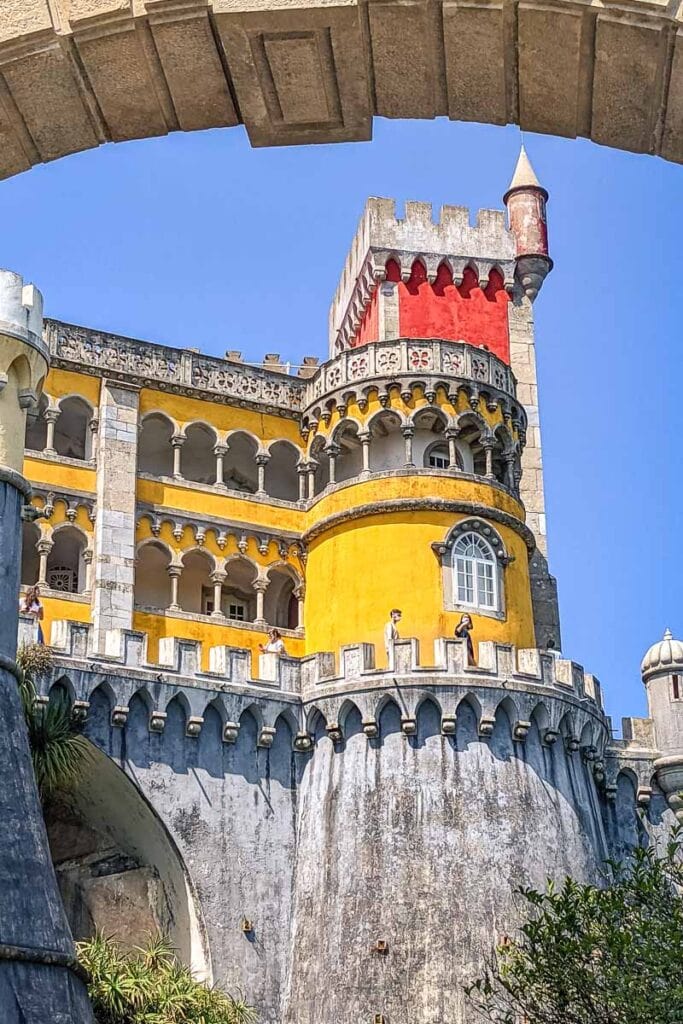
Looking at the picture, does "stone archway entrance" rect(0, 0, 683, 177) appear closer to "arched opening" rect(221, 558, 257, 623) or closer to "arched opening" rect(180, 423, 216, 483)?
"arched opening" rect(221, 558, 257, 623)

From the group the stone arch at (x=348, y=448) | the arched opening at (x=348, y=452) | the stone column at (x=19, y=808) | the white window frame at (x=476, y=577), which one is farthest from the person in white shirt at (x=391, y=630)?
the stone column at (x=19, y=808)

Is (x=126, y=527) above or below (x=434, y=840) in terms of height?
above

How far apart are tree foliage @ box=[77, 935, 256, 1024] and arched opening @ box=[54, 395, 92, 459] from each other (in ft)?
36.9

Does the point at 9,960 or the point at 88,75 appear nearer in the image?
the point at 88,75

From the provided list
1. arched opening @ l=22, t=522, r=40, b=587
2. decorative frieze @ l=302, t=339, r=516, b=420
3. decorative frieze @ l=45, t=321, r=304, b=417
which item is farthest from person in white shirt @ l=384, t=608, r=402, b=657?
arched opening @ l=22, t=522, r=40, b=587

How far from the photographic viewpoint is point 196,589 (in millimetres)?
33781

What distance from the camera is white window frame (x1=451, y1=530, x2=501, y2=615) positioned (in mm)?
30703

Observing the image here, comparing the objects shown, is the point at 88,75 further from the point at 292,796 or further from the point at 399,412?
the point at 399,412

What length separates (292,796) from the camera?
29141 mm

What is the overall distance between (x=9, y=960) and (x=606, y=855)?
14762mm

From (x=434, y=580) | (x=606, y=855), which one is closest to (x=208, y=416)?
(x=434, y=580)

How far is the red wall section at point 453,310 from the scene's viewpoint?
3772 cm

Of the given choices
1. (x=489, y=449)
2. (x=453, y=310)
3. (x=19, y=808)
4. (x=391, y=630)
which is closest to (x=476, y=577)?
(x=391, y=630)

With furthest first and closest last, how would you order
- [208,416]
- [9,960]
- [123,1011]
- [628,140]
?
[208,416]
[123,1011]
[9,960]
[628,140]
